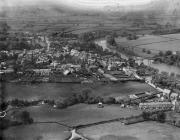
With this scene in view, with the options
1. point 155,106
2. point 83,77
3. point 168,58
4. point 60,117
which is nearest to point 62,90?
point 83,77

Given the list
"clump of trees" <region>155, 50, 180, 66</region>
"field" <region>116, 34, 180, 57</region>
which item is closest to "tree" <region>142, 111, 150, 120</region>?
"clump of trees" <region>155, 50, 180, 66</region>

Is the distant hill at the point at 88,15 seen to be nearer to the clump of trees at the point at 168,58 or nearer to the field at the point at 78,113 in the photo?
the clump of trees at the point at 168,58

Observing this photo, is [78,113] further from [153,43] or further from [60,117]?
[153,43]

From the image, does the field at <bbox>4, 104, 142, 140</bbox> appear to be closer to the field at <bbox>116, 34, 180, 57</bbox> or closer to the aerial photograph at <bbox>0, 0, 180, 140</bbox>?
the aerial photograph at <bbox>0, 0, 180, 140</bbox>

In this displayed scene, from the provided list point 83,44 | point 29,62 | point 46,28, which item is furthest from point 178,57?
point 46,28

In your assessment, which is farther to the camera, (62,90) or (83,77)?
(83,77)

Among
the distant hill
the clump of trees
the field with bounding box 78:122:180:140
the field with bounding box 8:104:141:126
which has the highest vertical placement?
the distant hill
